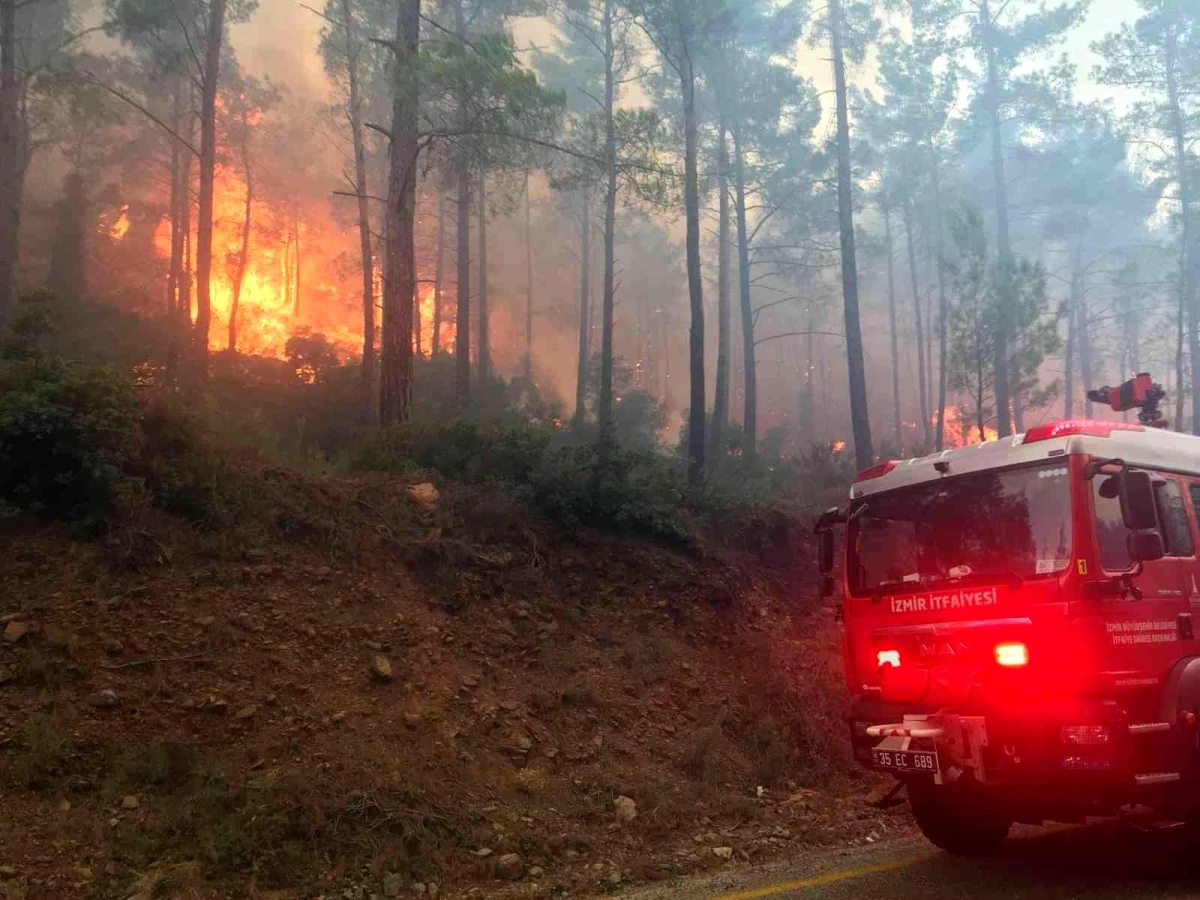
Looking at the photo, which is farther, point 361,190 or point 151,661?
point 361,190

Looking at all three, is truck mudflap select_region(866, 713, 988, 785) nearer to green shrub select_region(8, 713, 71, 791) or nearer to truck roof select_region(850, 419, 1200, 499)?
truck roof select_region(850, 419, 1200, 499)

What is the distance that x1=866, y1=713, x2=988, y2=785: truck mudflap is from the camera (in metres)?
5.21

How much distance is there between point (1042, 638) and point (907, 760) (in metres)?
1.17

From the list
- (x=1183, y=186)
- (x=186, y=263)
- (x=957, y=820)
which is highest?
(x=1183, y=186)

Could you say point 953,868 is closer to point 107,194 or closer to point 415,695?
point 415,695

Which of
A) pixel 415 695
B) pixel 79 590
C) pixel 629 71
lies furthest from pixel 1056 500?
pixel 629 71

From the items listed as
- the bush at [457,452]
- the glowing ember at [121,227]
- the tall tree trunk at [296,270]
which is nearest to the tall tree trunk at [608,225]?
the bush at [457,452]

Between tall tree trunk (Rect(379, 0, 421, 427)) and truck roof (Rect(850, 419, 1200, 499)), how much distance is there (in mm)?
8786

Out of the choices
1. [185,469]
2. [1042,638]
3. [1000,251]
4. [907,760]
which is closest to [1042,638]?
[1042,638]

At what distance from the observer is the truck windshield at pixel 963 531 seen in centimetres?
544

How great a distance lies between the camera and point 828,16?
908 inches

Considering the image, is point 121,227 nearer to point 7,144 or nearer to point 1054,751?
point 7,144

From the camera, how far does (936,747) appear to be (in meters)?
5.40

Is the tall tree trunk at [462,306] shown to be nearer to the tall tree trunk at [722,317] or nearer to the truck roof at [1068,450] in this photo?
the tall tree trunk at [722,317]
